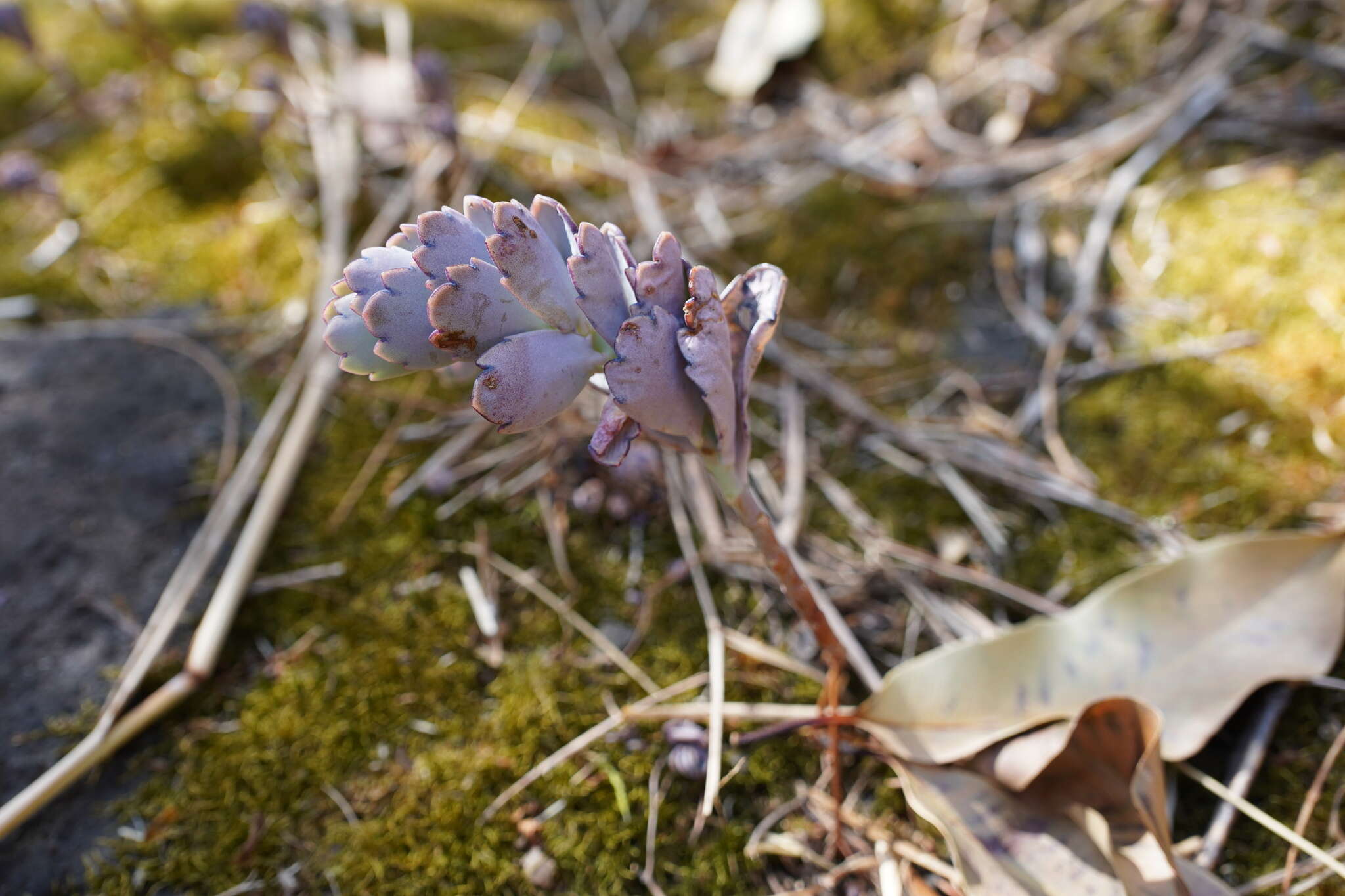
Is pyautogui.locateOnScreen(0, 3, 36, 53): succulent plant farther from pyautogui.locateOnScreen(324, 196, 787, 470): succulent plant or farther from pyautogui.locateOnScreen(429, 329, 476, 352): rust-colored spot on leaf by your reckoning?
pyautogui.locateOnScreen(429, 329, 476, 352): rust-colored spot on leaf

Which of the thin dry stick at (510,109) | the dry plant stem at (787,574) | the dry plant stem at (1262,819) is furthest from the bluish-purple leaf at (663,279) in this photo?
the thin dry stick at (510,109)

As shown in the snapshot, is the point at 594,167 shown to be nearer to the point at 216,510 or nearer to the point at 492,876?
the point at 216,510

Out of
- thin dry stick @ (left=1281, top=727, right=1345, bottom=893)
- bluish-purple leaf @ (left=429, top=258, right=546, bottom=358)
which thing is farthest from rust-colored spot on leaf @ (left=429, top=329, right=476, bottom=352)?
thin dry stick @ (left=1281, top=727, right=1345, bottom=893)

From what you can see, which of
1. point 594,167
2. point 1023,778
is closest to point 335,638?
point 1023,778

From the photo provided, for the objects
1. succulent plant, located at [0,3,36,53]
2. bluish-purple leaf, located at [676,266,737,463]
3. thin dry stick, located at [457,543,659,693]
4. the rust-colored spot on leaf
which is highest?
bluish-purple leaf, located at [676,266,737,463]

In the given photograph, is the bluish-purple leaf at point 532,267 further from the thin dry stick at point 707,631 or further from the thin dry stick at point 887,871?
the thin dry stick at point 887,871

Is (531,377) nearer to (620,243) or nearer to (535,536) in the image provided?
(620,243)

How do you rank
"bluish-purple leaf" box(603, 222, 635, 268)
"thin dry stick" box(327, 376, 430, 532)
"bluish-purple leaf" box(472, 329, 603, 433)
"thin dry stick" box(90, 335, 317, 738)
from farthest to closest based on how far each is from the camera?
"thin dry stick" box(327, 376, 430, 532)
"thin dry stick" box(90, 335, 317, 738)
"bluish-purple leaf" box(603, 222, 635, 268)
"bluish-purple leaf" box(472, 329, 603, 433)
